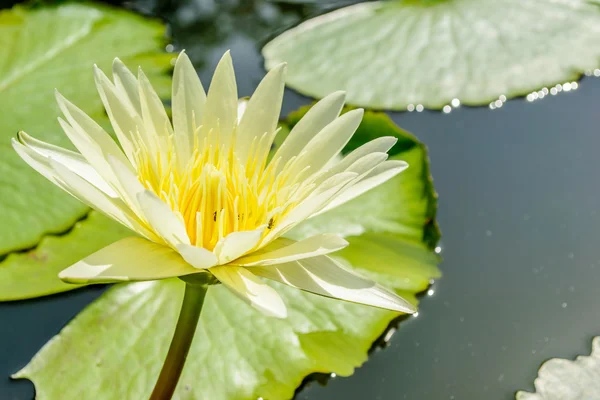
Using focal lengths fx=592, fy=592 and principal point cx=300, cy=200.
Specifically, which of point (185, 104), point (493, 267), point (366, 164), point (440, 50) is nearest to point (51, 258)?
point (185, 104)

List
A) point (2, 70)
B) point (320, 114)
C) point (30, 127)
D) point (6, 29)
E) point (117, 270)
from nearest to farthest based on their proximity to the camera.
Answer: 1. point (117, 270)
2. point (320, 114)
3. point (30, 127)
4. point (2, 70)
5. point (6, 29)

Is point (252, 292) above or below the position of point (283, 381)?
above

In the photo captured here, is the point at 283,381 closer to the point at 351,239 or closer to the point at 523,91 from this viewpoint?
the point at 351,239

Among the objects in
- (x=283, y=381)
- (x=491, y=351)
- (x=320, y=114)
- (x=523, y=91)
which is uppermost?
(x=320, y=114)

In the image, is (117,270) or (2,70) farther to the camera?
(2,70)

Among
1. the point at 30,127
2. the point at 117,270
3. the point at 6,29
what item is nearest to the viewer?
the point at 117,270

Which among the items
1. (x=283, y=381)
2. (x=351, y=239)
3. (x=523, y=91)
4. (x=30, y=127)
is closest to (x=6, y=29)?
(x=30, y=127)

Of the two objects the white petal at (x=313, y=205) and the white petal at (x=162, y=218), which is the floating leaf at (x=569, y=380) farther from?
the white petal at (x=162, y=218)
